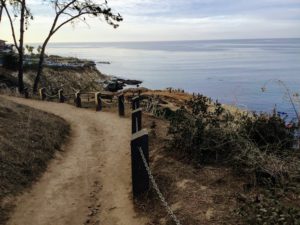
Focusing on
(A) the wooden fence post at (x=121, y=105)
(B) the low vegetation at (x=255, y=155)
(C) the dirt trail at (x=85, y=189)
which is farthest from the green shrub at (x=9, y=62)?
(B) the low vegetation at (x=255, y=155)

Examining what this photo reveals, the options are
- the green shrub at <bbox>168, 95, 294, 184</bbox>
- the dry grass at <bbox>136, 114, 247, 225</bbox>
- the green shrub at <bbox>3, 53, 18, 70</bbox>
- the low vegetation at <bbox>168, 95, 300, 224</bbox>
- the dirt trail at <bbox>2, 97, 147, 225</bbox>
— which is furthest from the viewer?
the green shrub at <bbox>3, 53, 18, 70</bbox>

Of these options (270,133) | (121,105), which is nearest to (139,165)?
(270,133)

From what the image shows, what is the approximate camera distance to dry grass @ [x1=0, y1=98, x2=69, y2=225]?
28.1 feet

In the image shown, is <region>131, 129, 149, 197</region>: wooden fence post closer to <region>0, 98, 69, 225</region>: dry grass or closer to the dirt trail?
the dirt trail

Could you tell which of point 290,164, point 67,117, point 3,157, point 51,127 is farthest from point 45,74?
point 290,164

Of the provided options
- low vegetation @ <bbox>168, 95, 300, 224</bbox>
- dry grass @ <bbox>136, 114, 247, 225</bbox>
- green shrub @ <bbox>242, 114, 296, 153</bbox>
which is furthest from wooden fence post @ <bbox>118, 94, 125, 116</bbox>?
green shrub @ <bbox>242, 114, 296, 153</bbox>

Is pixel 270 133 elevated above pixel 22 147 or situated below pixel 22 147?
above

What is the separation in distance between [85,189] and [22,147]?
2.60 metres

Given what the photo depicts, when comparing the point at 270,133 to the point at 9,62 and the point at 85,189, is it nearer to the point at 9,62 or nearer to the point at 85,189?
the point at 85,189

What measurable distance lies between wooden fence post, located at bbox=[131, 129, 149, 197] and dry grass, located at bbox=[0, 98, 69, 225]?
2408 mm

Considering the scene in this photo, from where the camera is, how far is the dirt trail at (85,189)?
24.6 ft

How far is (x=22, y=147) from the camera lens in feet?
34.8

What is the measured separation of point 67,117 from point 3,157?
29.4ft

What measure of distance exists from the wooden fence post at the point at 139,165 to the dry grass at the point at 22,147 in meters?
2.41
